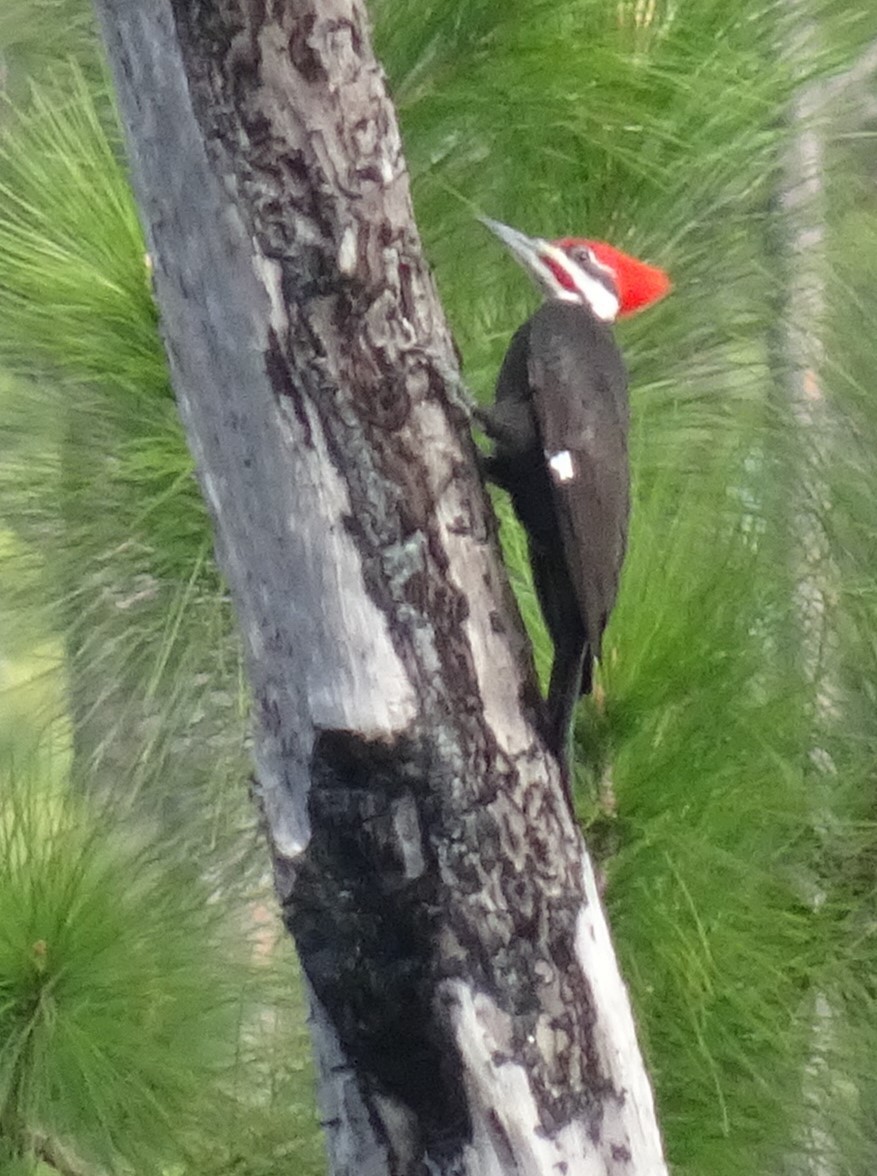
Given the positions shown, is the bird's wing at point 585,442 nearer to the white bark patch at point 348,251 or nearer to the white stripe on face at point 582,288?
the white stripe on face at point 582,288

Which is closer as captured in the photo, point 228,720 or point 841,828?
point 841,828

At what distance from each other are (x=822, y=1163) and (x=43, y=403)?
2.18 feet

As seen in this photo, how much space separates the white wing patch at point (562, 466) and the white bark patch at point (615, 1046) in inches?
7.0

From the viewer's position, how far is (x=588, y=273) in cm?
75

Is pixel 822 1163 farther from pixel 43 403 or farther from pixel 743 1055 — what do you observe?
pixel 43 403

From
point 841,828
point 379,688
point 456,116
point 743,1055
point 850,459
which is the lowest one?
point 743,1055

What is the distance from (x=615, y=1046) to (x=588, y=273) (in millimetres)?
378

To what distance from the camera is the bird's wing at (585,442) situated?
26.0 inches

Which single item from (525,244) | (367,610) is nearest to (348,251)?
(367,610)

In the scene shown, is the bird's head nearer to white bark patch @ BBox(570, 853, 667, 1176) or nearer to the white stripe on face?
the white stripe on face

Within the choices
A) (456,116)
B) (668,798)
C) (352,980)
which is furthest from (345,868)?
(456,116)

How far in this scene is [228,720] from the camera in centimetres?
96

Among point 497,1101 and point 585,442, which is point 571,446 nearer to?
point 585,442

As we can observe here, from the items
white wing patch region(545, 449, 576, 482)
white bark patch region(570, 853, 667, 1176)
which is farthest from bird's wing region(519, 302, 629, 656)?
white bark patch region(570, 853, 667, 1176)
